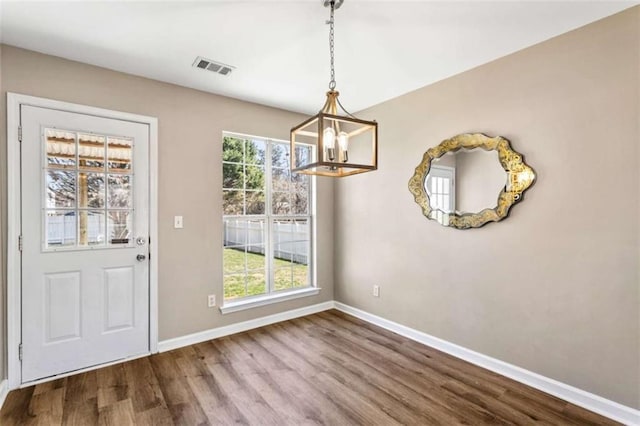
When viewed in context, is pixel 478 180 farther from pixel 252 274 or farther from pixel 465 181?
pixel 252 274

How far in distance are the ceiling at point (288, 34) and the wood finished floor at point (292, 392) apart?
2538 mm

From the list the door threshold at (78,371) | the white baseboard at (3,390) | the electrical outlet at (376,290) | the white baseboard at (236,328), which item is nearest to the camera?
the white baseboard at (3,390)

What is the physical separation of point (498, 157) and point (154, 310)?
3.27 m

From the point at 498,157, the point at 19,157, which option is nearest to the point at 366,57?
the point at 498,157

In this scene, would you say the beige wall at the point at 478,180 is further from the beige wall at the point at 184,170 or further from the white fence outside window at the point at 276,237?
the beige wall at the point at 184,170

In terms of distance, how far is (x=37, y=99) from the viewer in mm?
2434

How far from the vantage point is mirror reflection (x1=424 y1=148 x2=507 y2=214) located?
8.52 feet

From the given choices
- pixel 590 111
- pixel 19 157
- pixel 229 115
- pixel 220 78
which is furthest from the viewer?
pixel 229 115

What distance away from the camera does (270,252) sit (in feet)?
12.4

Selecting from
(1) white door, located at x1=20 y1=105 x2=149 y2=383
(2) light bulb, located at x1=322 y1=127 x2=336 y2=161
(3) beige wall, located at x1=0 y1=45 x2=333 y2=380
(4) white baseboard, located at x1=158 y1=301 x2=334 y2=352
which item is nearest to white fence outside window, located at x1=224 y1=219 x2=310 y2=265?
(3) beige wall, located at x1=0 y1=45 x2=333 y2=380

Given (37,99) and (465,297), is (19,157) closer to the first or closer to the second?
(37,99)

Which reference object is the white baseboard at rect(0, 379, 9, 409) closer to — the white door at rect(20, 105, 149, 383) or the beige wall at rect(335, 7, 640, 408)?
the white door at rect(20, 105, 149, 383)

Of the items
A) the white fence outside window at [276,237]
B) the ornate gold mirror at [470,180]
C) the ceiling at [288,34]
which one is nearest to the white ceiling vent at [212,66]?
the ceiling at [288,34]

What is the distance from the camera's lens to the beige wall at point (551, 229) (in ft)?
6.57
